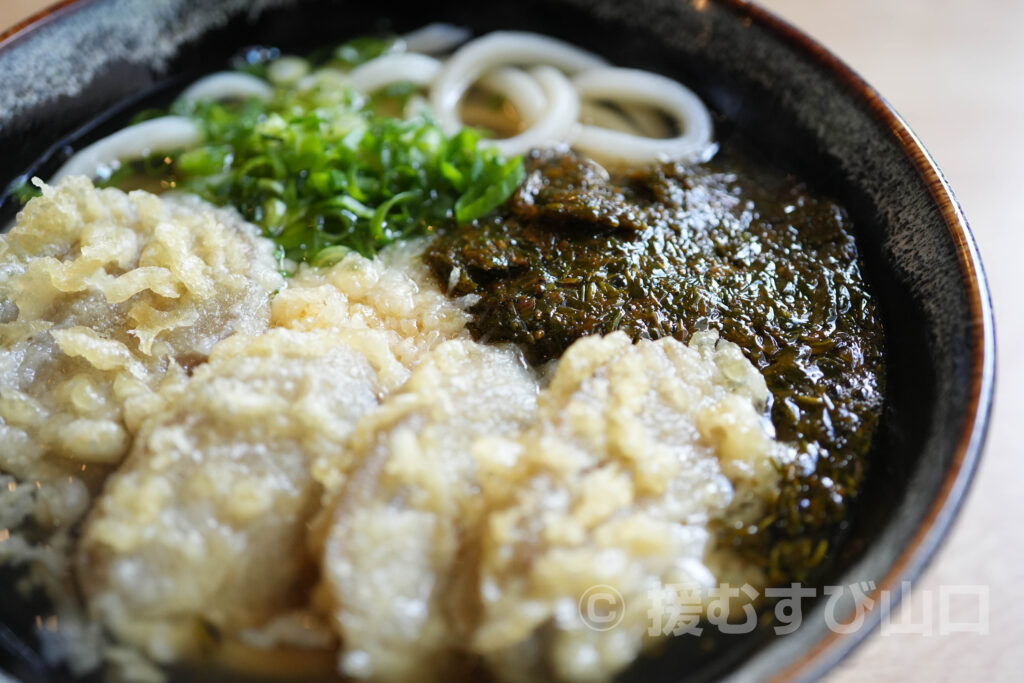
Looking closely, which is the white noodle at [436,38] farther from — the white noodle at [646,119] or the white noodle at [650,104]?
the white noodle at [646,119]

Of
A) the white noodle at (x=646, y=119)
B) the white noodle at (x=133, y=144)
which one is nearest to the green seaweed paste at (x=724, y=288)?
the white noodle at (x=646, y=119)

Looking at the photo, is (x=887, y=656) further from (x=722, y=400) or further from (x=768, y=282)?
(x=768, y=282)

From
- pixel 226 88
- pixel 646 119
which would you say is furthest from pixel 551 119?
pixel 226 88

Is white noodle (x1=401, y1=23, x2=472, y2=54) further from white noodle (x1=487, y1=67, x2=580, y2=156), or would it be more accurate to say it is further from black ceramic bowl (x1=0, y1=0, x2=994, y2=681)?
white noodle (x1=487, y1=67, x2=580, y2=156)
